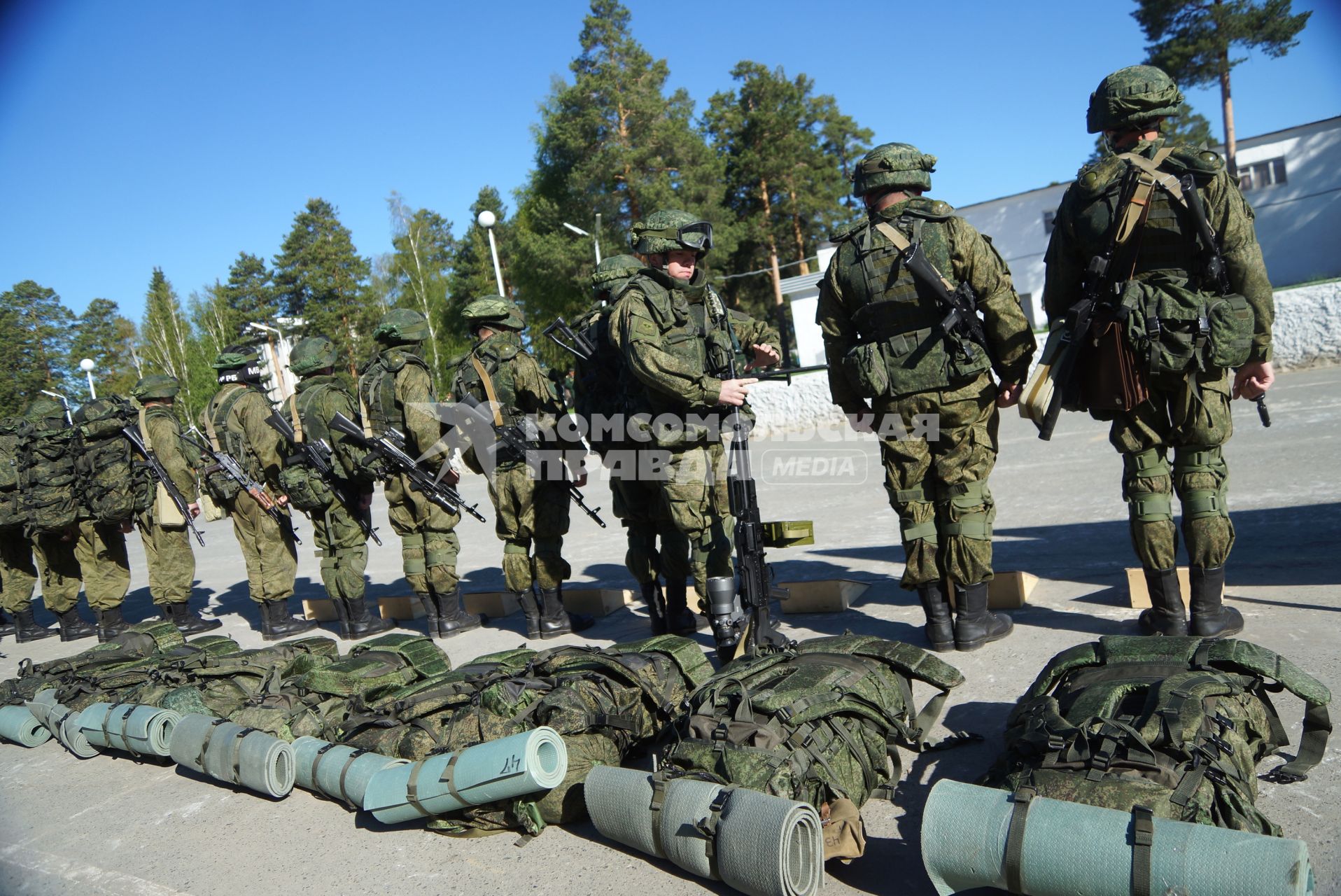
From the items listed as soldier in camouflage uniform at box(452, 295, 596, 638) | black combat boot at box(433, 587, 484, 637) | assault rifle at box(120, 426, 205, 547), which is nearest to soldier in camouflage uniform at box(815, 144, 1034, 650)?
soldier in camouflage uniform at box(452, 295, 596, 638)

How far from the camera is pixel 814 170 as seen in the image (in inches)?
1725

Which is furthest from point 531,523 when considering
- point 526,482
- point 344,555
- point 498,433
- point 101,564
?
point 101,564

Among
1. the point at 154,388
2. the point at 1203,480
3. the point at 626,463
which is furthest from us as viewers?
the point at 154,388

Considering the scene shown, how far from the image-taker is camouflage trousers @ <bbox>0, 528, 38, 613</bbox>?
10008 mm

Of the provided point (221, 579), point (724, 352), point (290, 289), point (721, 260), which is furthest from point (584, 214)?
point (724, 352)

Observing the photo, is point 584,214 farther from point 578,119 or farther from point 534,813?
point 534,813

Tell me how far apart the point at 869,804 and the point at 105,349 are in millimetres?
56351

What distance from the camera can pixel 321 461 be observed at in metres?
7.55

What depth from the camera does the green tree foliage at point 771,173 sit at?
40.5 metres

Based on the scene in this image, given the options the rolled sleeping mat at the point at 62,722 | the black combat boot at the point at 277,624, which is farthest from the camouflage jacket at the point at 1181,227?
the black combat boot at the point at 277,624

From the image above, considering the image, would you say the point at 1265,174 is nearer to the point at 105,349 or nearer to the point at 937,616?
the point at 937,616

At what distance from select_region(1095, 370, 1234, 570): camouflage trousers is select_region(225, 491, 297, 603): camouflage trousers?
669cm

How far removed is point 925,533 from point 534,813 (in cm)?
239

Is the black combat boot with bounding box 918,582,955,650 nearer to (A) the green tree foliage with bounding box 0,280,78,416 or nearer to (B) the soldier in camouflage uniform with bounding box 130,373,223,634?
(B) the soldier in camouflage uniform with bounding box 130,373,223,634
